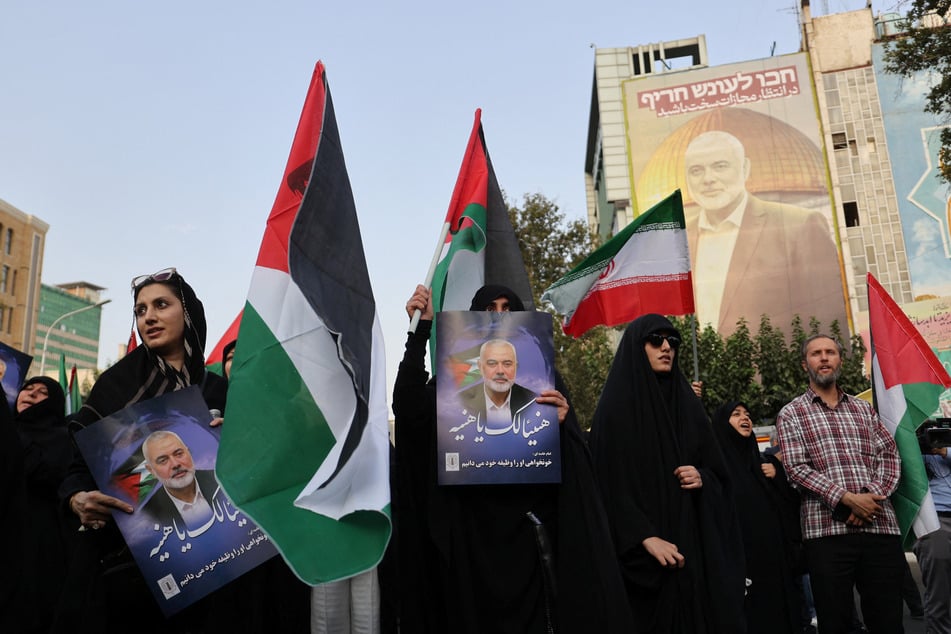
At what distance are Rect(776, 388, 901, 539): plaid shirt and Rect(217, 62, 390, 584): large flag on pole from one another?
2.90 m

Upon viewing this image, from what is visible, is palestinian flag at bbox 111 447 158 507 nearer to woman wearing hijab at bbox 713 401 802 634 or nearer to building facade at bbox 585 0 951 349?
woman wearing hijab at bbox 713 401 802 634

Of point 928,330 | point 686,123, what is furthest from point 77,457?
point 686,123

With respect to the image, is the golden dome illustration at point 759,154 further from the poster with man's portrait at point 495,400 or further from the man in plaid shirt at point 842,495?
the poster with man's portrait at point 495,400

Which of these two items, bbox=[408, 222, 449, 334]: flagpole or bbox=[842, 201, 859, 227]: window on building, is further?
bbox=[842, 201, 859, 227]: window on building

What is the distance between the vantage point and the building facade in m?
33.2

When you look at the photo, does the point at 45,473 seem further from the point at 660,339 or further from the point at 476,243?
the point at 660,339

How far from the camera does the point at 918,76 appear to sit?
33406 mm

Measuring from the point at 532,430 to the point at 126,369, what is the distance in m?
1.57

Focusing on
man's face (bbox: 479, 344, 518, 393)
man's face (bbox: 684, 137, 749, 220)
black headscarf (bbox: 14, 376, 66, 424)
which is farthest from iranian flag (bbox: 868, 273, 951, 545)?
man's face (bbox: 684, 137, 749, 220)

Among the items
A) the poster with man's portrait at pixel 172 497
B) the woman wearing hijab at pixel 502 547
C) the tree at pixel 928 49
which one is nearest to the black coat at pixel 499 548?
the woman wearing hijab at pixel 502 547

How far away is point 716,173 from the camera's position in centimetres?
3519

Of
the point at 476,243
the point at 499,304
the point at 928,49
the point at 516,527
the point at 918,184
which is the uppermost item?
the point at 918,184

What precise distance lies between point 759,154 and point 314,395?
115ft

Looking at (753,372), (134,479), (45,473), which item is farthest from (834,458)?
(753,372)
